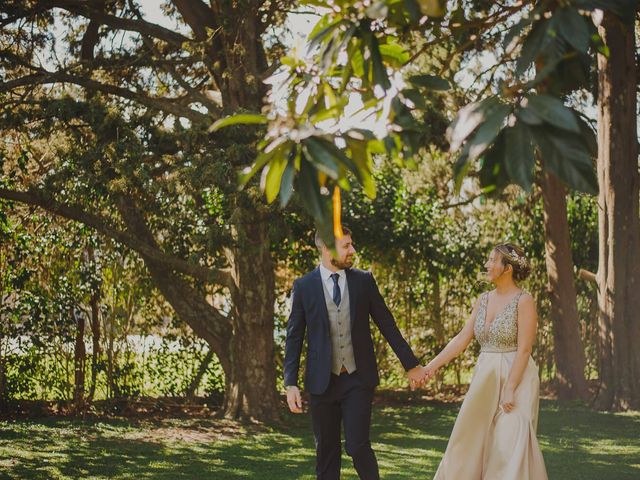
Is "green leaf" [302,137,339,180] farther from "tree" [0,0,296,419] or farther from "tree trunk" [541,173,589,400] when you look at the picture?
"tree trunk" [541,173,589,400]

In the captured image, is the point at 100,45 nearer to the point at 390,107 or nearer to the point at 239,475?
the point at 239,475

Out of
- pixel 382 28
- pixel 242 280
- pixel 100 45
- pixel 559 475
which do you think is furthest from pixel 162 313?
pixel 382 28

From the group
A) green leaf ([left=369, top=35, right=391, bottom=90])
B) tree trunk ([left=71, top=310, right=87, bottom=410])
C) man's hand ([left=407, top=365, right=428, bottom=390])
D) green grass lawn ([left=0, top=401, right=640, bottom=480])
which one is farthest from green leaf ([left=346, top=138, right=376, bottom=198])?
tree trunk ([left=71, top=310, right=87, bottom=410])

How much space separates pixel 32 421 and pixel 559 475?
6.24 m

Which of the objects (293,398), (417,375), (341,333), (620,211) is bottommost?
(293,398)

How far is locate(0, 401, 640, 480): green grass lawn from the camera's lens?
7.88 meters

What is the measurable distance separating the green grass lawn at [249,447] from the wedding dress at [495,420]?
4.56 feet

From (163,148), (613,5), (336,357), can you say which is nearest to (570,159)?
(613,5)

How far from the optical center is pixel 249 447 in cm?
923

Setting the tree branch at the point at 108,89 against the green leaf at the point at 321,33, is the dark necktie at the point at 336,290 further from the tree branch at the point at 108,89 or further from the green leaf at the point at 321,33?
the tree branch at the point at 108,89

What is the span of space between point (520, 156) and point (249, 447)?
7.39 meters

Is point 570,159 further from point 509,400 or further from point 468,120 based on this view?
point 509,400

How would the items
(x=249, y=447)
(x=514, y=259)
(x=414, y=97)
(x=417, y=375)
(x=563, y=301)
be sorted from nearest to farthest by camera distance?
1. (x=414, y=97)
2. (x=417, y=375)
3. (x=514, y=259)
4. (x=249, y=447)
5. (x=563, y=301)

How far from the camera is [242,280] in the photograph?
10711 mm
